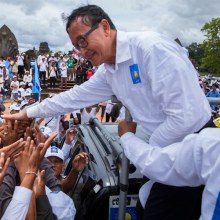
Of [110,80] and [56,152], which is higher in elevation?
[110,80]

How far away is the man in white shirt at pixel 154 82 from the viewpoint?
1.67 metres

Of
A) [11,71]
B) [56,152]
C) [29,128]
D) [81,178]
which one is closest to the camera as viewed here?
[29,128]

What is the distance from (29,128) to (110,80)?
2.61 ft

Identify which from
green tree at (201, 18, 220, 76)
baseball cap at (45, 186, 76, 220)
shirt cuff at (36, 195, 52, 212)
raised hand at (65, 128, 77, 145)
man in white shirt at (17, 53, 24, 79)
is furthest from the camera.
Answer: green tree at (201, 18, 220, 76)

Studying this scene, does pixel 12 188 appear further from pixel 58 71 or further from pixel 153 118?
pixel 58 71

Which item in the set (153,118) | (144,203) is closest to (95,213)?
(144,203)

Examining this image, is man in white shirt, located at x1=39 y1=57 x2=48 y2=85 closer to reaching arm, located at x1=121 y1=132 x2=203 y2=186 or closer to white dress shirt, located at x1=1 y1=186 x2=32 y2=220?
white dress shirt, located at x1=1 y1=186 x2=32 y2=220

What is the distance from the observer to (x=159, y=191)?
71.1 inches

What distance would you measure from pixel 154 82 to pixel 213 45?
44.4m

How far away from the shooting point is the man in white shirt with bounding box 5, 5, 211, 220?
1672 mm

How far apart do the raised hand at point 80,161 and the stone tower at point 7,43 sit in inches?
1015

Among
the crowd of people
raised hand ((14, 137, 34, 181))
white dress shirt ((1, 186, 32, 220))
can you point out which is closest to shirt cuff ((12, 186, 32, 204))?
white dress shirt ((1, 186, 32, 220))

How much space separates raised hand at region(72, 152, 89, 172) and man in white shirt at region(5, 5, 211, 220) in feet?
2.95

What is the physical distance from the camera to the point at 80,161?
279cm
